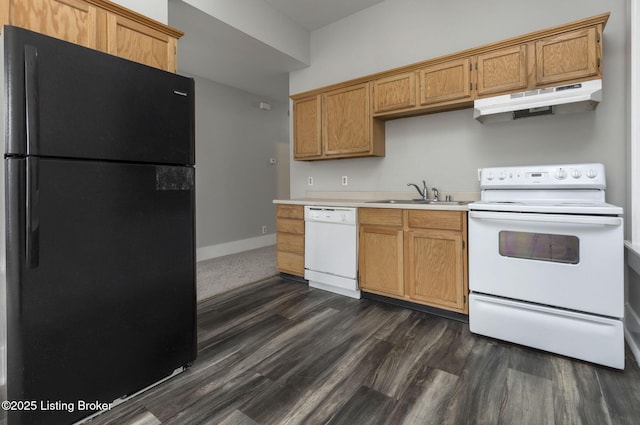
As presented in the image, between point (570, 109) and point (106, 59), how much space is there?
2932 mm

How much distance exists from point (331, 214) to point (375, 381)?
5.36ft

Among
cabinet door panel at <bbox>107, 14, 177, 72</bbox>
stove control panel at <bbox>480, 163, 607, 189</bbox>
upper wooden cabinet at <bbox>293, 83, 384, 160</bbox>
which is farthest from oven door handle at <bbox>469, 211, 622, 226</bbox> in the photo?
cabinet door panel at <bbox>107, 14, 177, 72</bbox>

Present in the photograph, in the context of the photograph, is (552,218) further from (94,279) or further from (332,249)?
(94,279)

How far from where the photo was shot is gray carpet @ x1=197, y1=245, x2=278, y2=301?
3.18m

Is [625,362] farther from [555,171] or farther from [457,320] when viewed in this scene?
[555,171]

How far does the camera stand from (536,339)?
190 centimetres

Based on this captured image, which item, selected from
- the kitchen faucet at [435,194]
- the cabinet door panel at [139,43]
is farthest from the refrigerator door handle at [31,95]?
the kitchen faucet at [435,194]

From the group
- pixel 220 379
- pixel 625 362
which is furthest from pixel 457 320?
pixel 220 379

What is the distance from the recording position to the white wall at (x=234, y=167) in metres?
4.48

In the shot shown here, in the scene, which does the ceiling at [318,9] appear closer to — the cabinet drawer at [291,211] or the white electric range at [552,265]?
the cabinet drawer at [291,211]

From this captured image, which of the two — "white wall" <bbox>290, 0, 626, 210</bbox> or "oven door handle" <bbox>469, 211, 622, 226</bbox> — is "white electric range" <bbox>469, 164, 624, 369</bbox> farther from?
"white wall" <bbox>290, 0, 626, 210</bbox>

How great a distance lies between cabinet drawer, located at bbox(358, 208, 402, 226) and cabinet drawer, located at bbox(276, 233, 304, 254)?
791mm

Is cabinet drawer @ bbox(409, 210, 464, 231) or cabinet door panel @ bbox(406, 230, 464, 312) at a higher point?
cabinet drawer @ bbox(409, 210, 464, 231)

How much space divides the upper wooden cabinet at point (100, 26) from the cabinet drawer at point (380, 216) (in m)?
1.92
